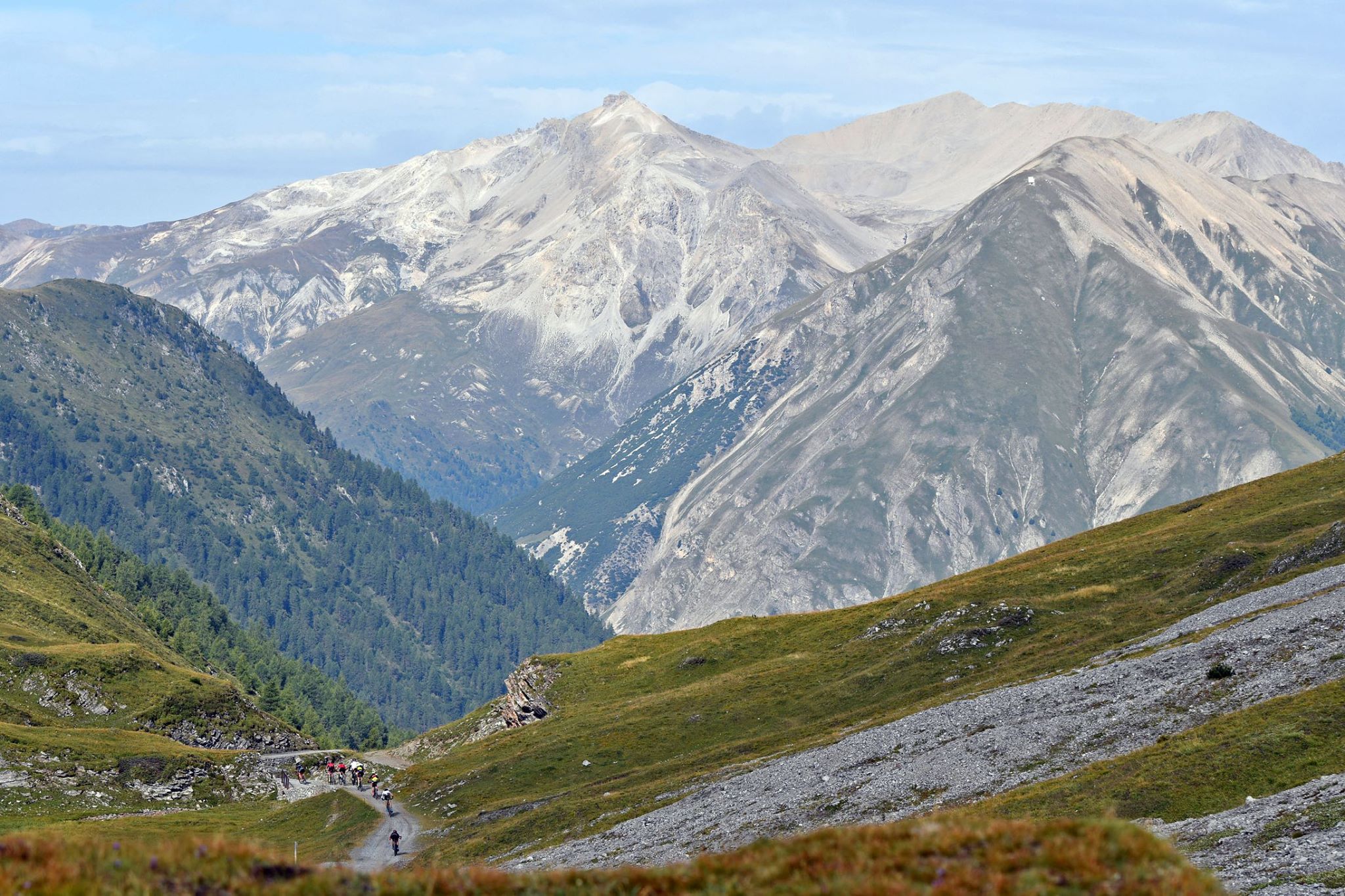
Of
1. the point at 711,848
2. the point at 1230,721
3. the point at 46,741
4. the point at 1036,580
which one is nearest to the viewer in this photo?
the point at 1230,721

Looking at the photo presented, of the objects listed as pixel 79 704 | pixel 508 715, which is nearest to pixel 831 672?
pixel 508 715

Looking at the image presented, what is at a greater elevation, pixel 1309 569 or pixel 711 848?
pixel 1309 569

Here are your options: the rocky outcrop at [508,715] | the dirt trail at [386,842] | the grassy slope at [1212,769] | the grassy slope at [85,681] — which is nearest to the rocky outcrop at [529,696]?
the rocky outcrop at [508,715]

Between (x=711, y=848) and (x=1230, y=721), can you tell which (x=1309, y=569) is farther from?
(x=711, y=848)

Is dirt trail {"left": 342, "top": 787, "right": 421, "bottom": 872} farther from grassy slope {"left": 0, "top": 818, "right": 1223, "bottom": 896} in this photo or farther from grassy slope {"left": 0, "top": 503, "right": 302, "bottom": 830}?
grassy slope {"left": 0, "top": 818, "right": 1223, "bottom": 896}

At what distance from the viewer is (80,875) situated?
2752cm

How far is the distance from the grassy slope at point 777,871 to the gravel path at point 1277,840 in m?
17.8

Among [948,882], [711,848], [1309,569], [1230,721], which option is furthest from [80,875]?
[1309,569]

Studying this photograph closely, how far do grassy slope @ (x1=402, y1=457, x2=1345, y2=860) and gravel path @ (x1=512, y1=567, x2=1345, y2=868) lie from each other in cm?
940

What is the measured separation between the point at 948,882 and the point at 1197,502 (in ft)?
471

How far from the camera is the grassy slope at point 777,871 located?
92.2ft

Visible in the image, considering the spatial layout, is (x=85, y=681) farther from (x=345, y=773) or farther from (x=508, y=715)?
(x=508, y=715)

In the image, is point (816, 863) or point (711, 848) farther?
point (711, 848)

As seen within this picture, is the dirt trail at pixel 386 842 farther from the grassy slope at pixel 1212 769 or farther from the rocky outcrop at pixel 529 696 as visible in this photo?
the grassy slope at pixel 1212 769
